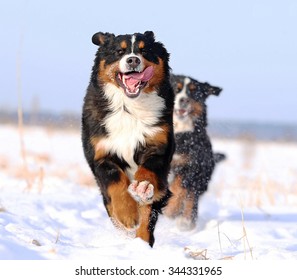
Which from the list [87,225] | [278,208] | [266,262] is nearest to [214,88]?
[278,208]

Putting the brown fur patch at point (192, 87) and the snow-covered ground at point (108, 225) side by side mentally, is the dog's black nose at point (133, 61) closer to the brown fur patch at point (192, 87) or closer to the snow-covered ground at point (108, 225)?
the snow-covered ground at point (108, 225)

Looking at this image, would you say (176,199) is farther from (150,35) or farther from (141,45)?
(141,45)

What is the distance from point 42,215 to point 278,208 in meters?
4.06

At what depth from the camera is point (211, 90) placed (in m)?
9.59

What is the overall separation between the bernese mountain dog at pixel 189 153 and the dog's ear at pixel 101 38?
255 centimetres

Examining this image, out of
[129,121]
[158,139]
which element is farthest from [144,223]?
[129,121]

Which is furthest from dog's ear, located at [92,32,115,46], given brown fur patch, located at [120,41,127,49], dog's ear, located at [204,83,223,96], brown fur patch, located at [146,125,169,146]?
dog's ear, located at [204,83,223,96]

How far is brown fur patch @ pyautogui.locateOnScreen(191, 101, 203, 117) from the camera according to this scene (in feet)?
29.8

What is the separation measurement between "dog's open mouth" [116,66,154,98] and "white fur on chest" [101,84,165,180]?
0.09 m

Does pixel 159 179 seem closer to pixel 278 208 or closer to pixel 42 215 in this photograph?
pixel 42 215

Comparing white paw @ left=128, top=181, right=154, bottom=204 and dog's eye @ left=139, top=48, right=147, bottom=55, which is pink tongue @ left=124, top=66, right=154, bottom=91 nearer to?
dog's eye @ left=139, top=48, right=147, bottom=55

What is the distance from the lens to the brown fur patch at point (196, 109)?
29.8 ft

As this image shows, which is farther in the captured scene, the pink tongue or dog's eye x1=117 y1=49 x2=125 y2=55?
dog's eye x1=117 y1=49 x2=125 y2=55

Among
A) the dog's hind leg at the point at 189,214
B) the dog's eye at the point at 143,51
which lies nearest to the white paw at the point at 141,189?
the dog's eye at the point at 143,51
